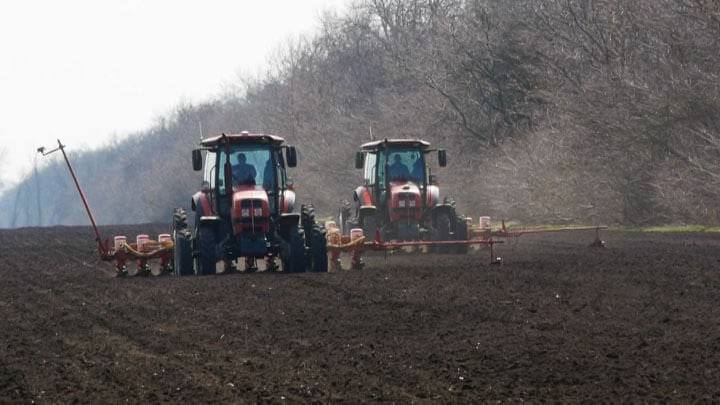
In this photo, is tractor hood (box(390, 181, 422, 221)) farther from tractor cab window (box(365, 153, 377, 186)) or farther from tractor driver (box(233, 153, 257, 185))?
tractor driver (box(233, 153, 257, 185))

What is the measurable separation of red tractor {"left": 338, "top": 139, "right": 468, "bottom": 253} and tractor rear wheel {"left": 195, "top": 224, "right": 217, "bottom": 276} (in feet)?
18.1

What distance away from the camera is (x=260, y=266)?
2627cm

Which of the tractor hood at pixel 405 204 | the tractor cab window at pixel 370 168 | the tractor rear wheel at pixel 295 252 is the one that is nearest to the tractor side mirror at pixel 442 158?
the tractor hood at pixel 405 204

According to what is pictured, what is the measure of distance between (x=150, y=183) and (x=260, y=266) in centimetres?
9814

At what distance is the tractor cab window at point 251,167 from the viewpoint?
72.0 feet

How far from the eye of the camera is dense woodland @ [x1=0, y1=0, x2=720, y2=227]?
115 feet

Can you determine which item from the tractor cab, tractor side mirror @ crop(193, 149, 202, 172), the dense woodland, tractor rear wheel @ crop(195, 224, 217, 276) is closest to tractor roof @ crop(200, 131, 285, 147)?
tractor side mirror @ crop(193, 149, 202, 172)

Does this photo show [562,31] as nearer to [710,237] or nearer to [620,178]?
[620,178]

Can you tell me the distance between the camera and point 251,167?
22.1 m

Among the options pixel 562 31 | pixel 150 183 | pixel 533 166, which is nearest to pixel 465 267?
pixel 533 166

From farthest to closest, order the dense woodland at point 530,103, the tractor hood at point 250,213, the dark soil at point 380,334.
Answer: the dense woodland at point 530,103
the tractor hood at point 250,213
the dark soil at point 380,334

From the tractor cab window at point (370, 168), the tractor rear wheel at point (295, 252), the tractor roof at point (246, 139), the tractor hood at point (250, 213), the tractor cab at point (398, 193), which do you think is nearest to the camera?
the tractor hood at point (250, 213)

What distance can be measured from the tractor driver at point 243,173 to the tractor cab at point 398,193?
197 inches

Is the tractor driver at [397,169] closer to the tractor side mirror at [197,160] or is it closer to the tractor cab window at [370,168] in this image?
the tractor cab window at [370,168]
